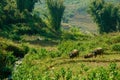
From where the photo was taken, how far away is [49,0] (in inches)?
2933

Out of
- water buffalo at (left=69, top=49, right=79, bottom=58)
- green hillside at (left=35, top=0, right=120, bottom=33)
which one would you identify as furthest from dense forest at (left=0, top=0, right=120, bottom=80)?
green hillside at (left=35, top=0, right=120, bottom=33)

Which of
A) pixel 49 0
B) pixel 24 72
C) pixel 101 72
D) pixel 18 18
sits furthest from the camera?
pixel 49 0

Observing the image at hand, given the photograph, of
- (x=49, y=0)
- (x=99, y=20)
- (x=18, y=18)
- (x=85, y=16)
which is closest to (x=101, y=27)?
(x=99, y=20)

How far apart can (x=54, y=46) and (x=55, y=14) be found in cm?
2234

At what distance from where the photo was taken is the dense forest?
26.1 metres

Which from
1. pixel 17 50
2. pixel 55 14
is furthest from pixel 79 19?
pixel 17 50

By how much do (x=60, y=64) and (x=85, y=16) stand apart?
426 feet

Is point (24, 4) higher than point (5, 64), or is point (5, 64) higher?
point (5, 64)

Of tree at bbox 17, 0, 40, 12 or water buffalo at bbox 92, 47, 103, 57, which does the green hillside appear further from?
water buffalo at bbox 92, 47, 103, 57

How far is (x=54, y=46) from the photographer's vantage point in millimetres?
51219

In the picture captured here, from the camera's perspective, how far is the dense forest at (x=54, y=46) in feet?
85.5

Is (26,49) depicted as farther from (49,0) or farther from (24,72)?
(49,0)

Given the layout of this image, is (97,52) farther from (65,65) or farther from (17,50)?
(17,50)

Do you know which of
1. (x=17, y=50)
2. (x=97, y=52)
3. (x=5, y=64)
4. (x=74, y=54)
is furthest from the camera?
(x=17, y=50)
